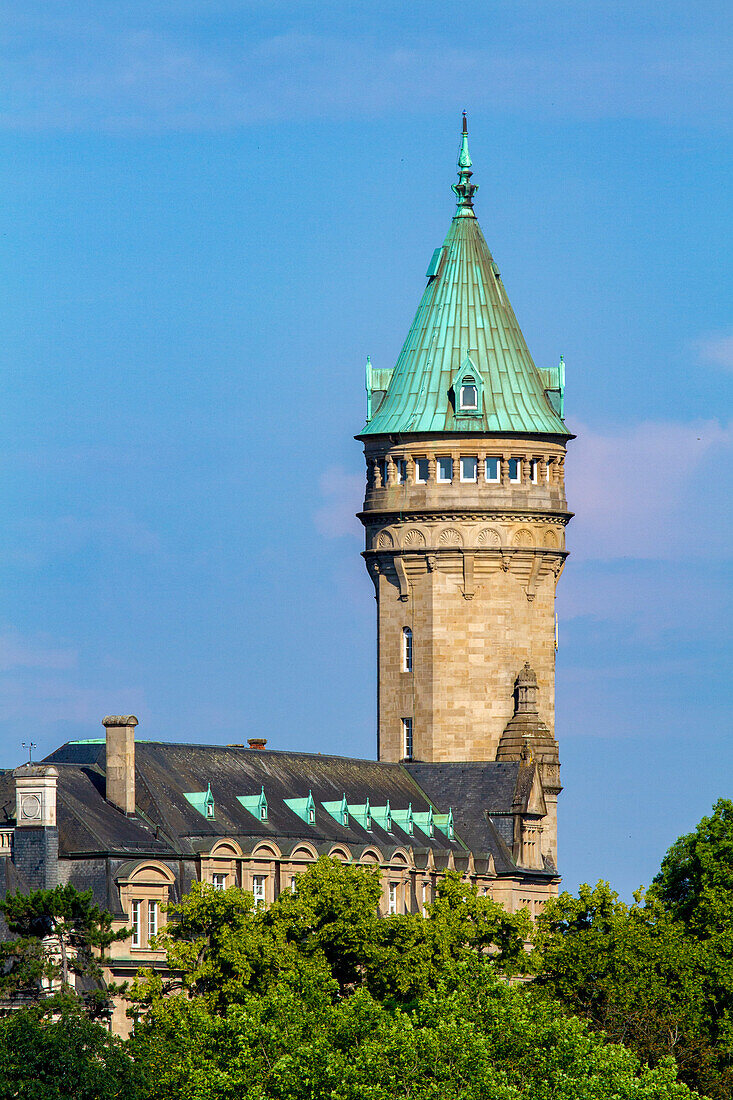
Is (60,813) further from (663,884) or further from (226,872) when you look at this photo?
(663,884)

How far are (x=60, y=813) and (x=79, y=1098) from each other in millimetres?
23888

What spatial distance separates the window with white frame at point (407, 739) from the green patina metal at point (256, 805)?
2721cm

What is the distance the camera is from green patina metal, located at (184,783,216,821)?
5605 inches

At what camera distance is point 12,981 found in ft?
397

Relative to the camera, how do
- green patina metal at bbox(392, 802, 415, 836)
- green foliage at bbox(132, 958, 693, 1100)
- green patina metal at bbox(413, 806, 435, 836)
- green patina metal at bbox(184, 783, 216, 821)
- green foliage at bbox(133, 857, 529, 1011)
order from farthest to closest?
green patina metal at bbox(413, 806, 435, 836), green patina metal at bbox(392, 802, 415, 836), green patina metal at bbox(184, 783, 216, 821), green foliage at bbox(133, 857, 529, 1011), green foliage at bbox(132, 958, 693, 1100)

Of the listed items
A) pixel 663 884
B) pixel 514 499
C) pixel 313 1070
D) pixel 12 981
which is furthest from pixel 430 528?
pixel 313 1070

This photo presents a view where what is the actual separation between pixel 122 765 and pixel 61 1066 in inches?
1118

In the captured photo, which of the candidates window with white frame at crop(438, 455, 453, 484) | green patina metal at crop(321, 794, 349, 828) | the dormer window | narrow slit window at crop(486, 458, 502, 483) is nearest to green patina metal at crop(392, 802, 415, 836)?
green patina metal at crop(321, 794, 349, 828)

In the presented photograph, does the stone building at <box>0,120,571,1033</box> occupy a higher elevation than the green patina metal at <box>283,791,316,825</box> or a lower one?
higher

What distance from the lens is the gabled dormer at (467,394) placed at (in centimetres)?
17225

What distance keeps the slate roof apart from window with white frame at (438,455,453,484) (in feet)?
45.2

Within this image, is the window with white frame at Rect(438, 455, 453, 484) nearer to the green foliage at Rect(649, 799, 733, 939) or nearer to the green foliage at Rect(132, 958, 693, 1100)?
the green foliage at Rect(649, 799, 733, 939)

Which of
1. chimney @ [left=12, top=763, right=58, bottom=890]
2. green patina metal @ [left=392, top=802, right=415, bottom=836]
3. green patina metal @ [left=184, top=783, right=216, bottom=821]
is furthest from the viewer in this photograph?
green patina metal @ [left=392, top=802, right=415, bottom=836]

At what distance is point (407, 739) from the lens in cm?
17412
